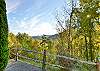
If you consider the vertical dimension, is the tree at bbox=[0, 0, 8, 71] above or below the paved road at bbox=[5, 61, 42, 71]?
above

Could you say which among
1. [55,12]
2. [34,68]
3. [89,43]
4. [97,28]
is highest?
[55,12]

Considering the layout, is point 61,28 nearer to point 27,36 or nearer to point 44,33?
point 44,33

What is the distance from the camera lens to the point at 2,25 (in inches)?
228

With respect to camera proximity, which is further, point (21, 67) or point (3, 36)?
point (21, 67)

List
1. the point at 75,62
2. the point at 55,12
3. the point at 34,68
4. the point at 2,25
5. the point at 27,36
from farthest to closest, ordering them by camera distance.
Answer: the point at 27,36
the point at 55,12
the point at 34,68
the point at 75,62
the point at 2,25

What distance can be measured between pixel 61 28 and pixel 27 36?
19.0 feet

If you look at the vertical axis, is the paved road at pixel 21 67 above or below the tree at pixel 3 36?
below

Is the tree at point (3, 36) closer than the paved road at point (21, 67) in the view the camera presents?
Yes

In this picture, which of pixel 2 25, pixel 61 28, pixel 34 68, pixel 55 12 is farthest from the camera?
pixel 55 12

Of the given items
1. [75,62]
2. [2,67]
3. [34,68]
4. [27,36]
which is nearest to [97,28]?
[27,36]

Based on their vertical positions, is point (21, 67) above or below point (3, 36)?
below

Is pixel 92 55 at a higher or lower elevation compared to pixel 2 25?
lower

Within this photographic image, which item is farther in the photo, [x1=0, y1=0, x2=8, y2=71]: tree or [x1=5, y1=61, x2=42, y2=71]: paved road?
[x1=5, y1=61, x2=42, y2=71]: paved road

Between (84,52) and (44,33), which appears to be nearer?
(84,52)
